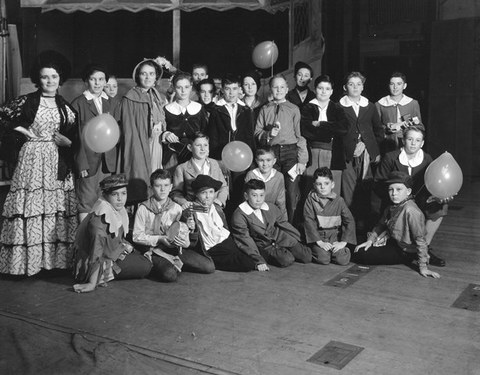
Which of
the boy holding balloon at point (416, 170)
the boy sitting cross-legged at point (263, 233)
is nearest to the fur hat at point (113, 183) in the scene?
the boy sitting cross-legged at point (263, 233)

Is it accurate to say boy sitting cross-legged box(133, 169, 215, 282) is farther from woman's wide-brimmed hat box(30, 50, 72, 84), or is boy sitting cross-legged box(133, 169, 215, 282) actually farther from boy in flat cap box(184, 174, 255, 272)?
woman's wide-brimmed hat box(30, 50, 72, 84)

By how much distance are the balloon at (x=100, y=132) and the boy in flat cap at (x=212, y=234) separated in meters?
0.68

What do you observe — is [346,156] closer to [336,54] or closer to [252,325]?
[252,325]

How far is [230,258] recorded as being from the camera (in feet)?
15.0

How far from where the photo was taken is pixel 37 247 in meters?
4.32

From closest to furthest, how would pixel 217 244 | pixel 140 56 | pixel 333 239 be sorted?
1. pixel 217 244
2. pixel 333 239
3. pixel 140 56

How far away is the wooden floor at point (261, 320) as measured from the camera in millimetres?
2955

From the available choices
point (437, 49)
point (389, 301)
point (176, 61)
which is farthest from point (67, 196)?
point (437, 49)

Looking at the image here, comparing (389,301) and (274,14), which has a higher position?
(274,14)

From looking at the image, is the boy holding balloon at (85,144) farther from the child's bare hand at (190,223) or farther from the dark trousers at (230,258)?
the dark trousers at (230,258)

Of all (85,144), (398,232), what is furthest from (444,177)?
(85,144)

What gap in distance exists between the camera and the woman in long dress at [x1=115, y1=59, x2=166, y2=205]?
479 centimetres

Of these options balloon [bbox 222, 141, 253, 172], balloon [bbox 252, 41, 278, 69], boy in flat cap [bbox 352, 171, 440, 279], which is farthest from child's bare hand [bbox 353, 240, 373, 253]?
balloon [bbox 252, 41, 278, 69]

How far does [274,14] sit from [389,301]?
478 centimetres
